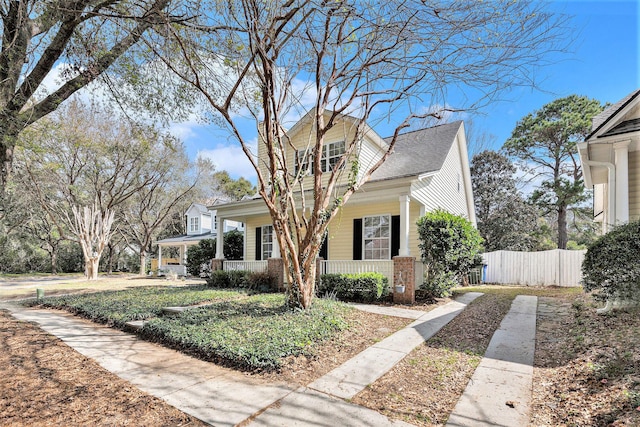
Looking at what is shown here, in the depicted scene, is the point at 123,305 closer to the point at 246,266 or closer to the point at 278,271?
the point at 278,271

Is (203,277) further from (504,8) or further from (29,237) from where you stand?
(29,237)

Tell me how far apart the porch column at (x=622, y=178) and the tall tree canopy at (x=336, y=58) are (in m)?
3.50

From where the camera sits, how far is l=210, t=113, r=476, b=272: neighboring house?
10.1m

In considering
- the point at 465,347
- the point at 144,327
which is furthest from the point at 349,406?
the point at 144,327

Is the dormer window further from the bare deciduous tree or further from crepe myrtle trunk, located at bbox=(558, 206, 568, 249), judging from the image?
crepe myrtle trunk, located at bbox=(558, 206, 568, 249)

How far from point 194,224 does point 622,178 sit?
1061 inches

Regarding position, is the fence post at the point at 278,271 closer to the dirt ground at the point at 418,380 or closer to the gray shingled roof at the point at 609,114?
the dirt ground at the point at 418,380

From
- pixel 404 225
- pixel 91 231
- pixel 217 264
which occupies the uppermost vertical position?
pixel 404 225

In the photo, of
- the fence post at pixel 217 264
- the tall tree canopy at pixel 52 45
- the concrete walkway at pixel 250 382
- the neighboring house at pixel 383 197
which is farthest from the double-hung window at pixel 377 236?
the tall tree canopy at pixel 52 45

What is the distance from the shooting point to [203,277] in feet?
62.1

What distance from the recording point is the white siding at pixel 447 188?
10694mm

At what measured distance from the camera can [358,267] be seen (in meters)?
10.3

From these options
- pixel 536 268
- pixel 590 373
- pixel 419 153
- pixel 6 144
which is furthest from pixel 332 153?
pixel 536 268

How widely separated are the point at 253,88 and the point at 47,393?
645 centimetres
